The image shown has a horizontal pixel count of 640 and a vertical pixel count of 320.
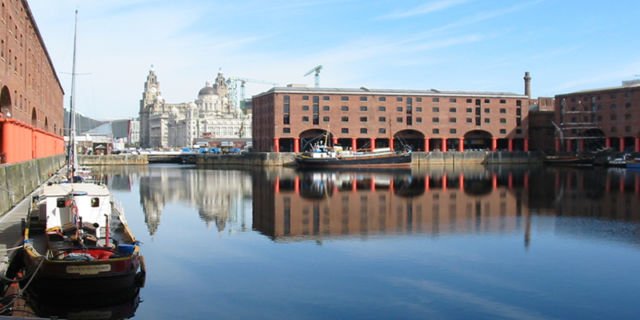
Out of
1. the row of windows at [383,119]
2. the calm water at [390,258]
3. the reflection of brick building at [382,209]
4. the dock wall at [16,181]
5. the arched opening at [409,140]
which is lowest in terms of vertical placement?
the calm water at [390,258]

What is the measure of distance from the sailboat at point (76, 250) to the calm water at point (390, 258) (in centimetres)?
99

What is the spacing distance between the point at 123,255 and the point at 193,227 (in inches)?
607

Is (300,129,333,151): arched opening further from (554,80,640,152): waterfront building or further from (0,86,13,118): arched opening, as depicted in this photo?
(0,86,13,118): arched opening

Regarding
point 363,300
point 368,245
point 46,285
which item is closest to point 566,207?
point 368,245

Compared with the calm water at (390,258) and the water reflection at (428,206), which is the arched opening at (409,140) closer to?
the water reflection at (428,206)

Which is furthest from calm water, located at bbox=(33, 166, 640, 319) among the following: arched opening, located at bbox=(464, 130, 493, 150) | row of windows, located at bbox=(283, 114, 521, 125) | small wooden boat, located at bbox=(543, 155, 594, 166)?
arched opening, located at bbox=(464, 130, 493, 150)

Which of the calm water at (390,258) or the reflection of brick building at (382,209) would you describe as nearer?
the calm water at (390,258)

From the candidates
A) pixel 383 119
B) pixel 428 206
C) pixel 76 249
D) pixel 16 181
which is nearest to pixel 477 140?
pixel 383 119

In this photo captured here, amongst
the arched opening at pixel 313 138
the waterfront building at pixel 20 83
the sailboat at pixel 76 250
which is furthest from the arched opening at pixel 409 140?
the sailboat at pixel 76 250

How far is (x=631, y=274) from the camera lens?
20984mm

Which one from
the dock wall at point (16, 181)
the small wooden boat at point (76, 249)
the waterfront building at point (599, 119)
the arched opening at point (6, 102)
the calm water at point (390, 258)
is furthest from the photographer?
the waterfront building at point (599, 119)

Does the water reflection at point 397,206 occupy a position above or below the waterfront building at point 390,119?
below

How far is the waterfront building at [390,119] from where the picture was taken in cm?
11362

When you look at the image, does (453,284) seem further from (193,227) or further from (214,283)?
(193,227)
